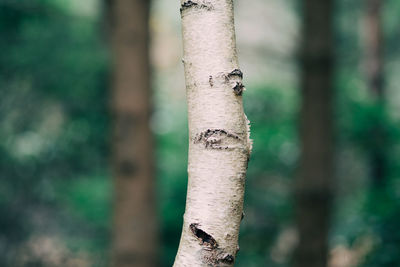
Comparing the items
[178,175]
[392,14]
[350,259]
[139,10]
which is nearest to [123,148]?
[139,10]

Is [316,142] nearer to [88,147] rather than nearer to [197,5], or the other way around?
[197,5]

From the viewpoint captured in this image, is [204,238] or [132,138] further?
[132,138]

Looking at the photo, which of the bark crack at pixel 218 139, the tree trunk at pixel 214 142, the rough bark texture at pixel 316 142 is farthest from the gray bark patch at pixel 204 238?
the rough bark texture at pixel 316 142

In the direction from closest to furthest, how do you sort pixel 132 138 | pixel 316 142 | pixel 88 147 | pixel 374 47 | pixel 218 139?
pixel 218 139 < pixel 132 138 < pixel 316 142 < pixel 88 147 < pixel 374 47

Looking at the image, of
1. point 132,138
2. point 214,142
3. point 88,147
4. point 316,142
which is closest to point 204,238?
point 214,142

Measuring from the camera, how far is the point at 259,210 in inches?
202

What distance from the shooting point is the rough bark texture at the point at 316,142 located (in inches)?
125

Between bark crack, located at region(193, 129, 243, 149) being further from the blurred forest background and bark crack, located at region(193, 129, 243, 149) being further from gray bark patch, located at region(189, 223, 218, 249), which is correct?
the blurred forest background

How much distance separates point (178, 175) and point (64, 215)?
1797mm

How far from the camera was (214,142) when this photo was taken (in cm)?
72

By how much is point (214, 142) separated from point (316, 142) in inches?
103

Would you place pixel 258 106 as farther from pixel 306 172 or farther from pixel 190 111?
pixel 190 111

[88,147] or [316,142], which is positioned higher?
[88,147]

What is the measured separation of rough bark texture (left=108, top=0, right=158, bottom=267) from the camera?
300 centimetres
